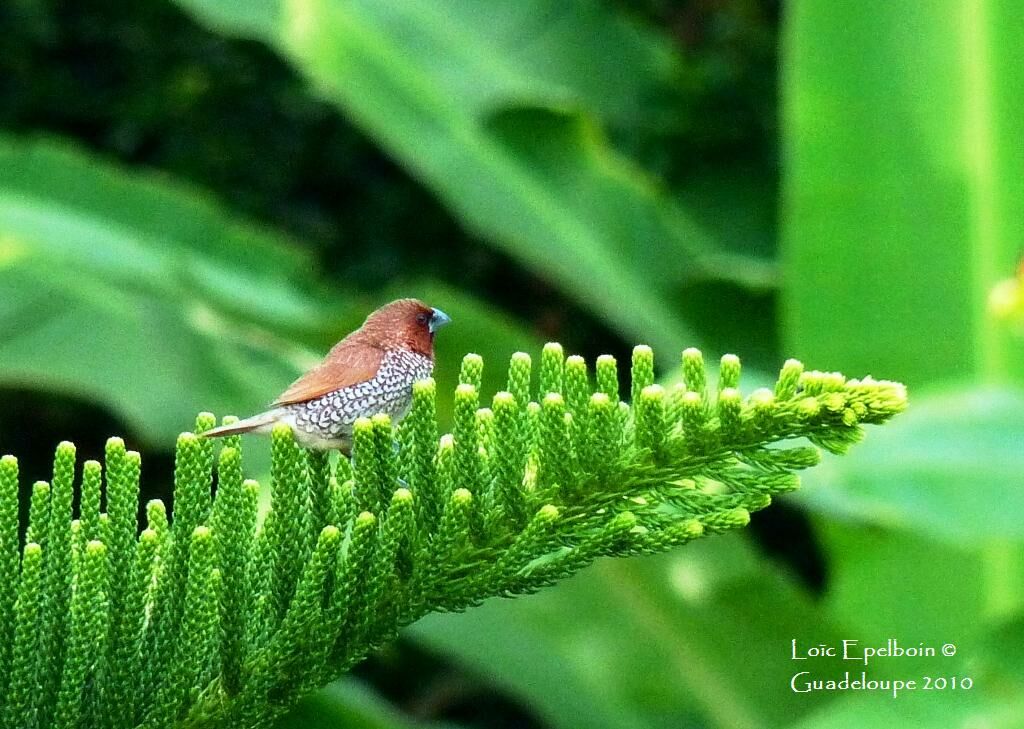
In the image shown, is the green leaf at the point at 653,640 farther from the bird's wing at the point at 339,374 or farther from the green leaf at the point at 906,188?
the bird's wing at the point at 339,374

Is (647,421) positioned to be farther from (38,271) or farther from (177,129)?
(177,129)

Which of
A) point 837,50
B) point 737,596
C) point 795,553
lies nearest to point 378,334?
point 737,596

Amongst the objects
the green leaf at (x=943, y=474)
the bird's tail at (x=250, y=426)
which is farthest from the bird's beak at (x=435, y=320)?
the green leaf at (x=943, y=474)

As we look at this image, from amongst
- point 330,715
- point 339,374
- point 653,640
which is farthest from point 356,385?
point 653,640

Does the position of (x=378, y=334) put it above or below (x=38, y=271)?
below

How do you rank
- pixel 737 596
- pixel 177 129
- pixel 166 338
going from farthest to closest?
pixel 177 129, pixel 166 338, pixel 737 596

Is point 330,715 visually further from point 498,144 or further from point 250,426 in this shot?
point 250,426
